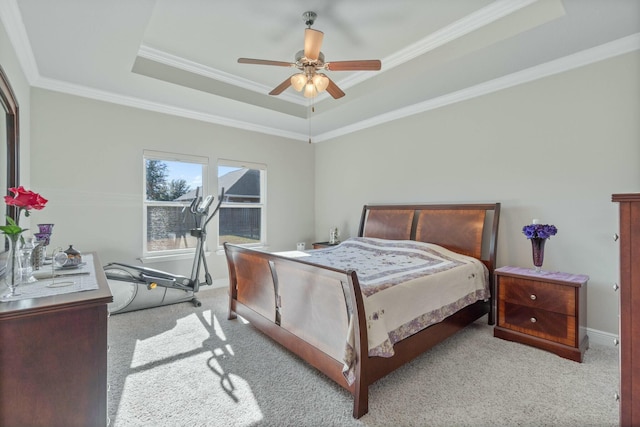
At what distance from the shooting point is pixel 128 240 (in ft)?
12.4

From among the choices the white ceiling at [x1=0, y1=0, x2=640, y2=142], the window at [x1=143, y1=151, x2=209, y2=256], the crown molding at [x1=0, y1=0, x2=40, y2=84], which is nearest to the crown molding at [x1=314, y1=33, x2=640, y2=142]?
the white ceiling at [x1=0, y1=0, x2=640, y2=142]

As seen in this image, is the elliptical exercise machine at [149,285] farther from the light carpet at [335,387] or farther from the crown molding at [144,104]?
the crown molding at [144,104]

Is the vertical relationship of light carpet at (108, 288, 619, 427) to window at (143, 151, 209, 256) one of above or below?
below

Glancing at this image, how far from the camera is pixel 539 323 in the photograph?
2.54 metres

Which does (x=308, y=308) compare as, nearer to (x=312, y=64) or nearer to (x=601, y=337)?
(x=312, y=64)

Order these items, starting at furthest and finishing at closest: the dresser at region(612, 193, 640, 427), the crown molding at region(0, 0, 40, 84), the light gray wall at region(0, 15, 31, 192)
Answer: the light gray wall at region(0, 15, 31, 192) < the crown molding at region(0, 0, 40, 84) < the dresser at region(612, 193, 640, 427)

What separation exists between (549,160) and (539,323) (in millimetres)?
1571

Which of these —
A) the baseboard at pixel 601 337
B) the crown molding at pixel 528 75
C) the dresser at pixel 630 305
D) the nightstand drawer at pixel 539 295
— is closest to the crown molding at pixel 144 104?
the crown molding at pixel 528 75

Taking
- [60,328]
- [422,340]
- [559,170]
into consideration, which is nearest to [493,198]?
[559,170]

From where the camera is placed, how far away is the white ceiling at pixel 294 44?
2.26 metres

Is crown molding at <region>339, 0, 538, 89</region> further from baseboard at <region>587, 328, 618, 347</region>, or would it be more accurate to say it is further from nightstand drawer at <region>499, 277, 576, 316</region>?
baseboard at <region>587, 328, 618, 347</region>

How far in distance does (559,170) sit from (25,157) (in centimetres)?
526

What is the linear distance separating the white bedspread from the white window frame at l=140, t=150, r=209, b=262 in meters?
2.06

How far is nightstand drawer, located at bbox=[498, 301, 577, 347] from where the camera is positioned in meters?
2.39
